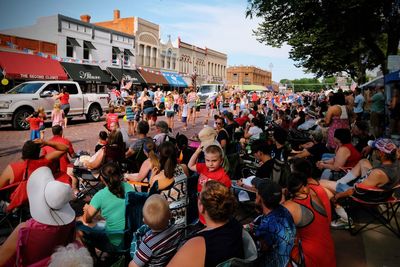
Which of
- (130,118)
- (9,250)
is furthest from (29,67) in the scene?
(9,250)

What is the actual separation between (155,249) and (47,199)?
96 cm

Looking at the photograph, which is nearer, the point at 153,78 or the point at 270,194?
the point at 270,194

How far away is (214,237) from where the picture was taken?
210 cm

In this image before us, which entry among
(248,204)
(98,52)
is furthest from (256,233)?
(98,52)

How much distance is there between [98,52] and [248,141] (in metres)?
26.5

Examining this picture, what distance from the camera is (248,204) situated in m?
4.79

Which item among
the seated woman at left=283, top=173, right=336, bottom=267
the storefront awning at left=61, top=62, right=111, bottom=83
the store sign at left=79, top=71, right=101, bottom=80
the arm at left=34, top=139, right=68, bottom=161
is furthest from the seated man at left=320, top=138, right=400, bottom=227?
the store sign at left=79, top=71, right=101, bottom=80

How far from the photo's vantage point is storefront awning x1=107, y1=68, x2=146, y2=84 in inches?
1226

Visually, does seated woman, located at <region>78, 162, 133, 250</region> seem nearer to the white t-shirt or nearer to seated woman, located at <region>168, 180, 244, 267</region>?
seated woman, located at <region>168, 180, 244, 267</region>

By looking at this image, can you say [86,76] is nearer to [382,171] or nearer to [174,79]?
[174,79]

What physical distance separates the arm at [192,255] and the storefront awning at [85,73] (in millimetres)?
26063

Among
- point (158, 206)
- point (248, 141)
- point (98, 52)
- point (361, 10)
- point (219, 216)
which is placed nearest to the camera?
point (219, 216)

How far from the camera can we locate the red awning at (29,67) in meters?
21.0

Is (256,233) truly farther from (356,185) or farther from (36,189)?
(356,185)
